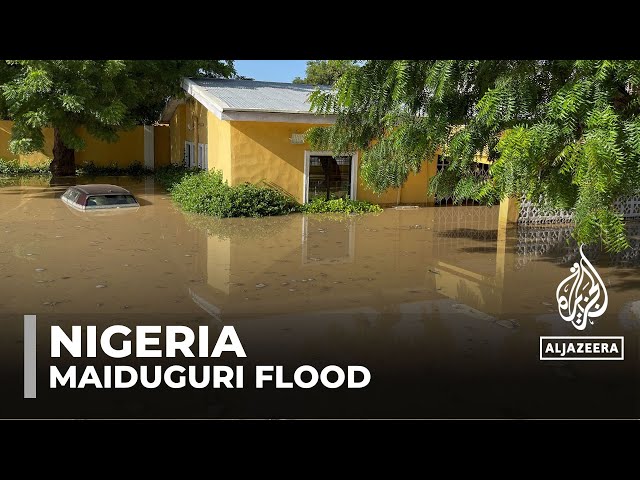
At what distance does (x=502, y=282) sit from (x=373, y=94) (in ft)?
11.5

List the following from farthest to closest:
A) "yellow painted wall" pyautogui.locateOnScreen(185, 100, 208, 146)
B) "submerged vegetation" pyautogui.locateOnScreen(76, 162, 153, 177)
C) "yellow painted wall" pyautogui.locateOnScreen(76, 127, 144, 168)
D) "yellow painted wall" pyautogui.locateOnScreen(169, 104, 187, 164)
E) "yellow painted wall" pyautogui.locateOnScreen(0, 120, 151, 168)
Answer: "yellow painted wall" pyautogui.locateOnScreen(76, 127, 144, 168) → "submerged vegetation" pyautogui.locateOnScreen(76, 162, 153, 177) → "yellow painted wall" pyautogui.locateOnScreen(0, 120, 151, 168) → "yellow painted wall" pyautogui.locateOnScreen(169, 104, 187, 164) → "yellow painted wall" pyautogui.locateOnScreen(185, 100, 208, 146)

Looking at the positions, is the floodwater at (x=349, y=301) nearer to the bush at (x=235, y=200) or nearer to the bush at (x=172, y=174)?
the bush at (x=235, y=200)

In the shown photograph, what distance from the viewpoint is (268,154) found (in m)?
16.9

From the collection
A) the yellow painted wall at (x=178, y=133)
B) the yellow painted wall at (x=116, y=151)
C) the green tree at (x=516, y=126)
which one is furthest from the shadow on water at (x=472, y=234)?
the yellow painted wall at (x=116, y=151)

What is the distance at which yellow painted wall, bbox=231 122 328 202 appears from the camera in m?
16.6

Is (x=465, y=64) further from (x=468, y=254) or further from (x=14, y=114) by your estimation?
(x=14, y=114)

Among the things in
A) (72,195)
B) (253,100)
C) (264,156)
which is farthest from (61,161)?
(264,156)

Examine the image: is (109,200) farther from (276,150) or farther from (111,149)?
(111,149)

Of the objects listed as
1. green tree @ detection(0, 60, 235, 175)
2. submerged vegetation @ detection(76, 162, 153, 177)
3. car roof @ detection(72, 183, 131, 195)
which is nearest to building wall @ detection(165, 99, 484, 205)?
car roof @ detection(72, 183, 131, 195)

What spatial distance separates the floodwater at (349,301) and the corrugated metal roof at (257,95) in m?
3.52

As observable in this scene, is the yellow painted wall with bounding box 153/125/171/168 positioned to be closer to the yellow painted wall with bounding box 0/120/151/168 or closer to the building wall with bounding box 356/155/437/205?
the yellow painted wall with bounding box 0/120/151/168

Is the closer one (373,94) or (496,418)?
(496,418)

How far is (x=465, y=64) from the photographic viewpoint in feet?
30.5

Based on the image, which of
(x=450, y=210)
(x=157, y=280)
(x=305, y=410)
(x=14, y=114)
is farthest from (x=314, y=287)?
(x=14, y=114)
